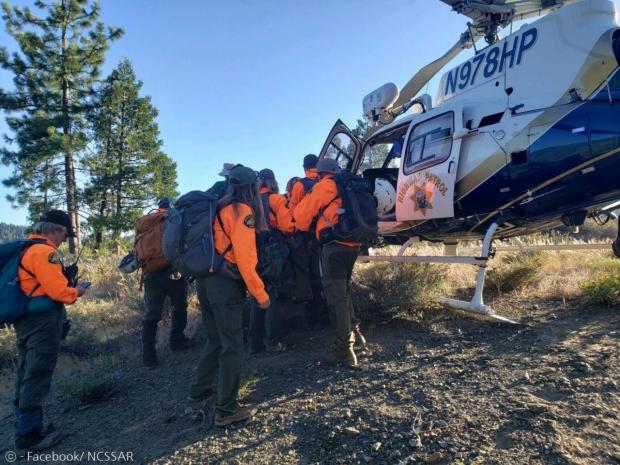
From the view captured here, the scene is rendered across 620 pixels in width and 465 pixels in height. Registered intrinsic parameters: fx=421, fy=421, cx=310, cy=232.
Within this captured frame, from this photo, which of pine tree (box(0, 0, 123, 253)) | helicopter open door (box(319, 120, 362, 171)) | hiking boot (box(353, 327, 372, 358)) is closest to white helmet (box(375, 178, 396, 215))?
helicopter open door (box(319, 120, 362, 171))

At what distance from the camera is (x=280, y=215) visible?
17.0 ft

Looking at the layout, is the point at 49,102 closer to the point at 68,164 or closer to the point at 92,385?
the point at 68,164

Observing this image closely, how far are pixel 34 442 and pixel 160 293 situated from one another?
2.10m

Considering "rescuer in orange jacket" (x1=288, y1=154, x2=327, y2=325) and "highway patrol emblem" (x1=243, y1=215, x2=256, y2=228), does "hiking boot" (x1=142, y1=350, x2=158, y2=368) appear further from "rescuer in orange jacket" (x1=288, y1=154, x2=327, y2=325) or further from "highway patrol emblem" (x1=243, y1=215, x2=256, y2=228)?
"highway patrol emblem" (x1=243, y1=215, x2=256, y2=228)

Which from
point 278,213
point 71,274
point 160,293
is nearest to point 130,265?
point 160,293

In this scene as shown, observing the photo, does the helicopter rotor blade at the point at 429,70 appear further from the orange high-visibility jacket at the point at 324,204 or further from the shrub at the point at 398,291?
the orange high-visibility jacket at the point at 324,204

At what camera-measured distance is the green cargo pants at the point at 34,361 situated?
370 centimetres

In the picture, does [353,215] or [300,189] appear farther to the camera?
[300,189]

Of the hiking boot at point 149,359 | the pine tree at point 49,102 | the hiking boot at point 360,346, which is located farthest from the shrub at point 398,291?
the pine tree at point 49,102

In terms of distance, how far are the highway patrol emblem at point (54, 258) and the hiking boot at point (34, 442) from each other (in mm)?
1521

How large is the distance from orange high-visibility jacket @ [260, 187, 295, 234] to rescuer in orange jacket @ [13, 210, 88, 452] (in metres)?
2.29

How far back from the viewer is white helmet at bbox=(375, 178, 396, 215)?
6.35 meters

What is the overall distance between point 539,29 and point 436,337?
3.75 meters

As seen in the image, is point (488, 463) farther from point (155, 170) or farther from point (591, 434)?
point (155, 170)
